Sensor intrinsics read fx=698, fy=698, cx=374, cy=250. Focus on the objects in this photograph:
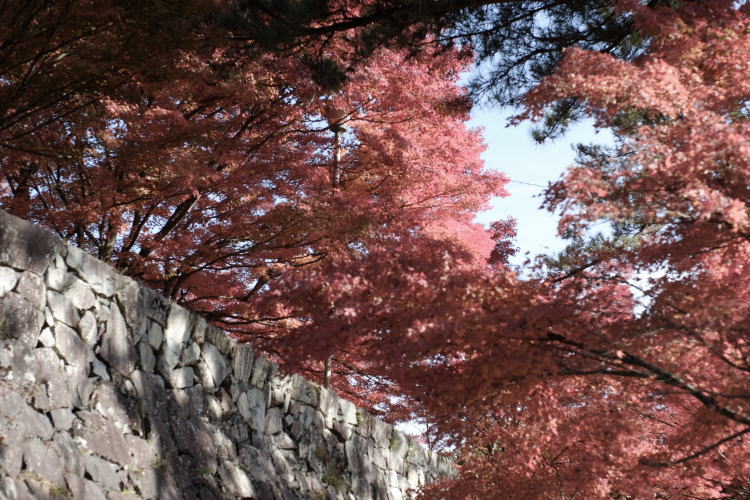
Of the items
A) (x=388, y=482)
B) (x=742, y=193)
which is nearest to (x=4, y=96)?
(x=742, y=193)

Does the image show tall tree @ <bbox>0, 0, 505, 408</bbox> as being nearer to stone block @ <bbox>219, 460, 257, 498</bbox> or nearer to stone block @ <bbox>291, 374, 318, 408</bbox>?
stone block @ <bbox>291, 374, 318, 408</bbox>

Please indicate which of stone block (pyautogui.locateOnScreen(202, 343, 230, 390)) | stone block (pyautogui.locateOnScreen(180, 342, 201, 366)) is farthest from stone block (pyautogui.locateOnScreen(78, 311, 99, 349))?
stone block (pyautogui.locateOnScreen(202, 343, 230, 390))

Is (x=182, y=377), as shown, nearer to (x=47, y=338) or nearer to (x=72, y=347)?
(x=72, y=347)

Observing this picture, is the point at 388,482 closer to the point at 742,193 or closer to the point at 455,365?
the point at 455,365

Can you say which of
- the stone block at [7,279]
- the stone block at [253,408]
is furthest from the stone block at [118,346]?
the stone block at [253,408]

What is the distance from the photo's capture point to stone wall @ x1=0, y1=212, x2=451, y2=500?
554cm

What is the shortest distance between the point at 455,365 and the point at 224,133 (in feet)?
19.4

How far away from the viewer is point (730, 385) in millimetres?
5270

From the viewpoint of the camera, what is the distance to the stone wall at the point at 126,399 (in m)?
5.54

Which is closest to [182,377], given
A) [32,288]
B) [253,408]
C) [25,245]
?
[253,408]

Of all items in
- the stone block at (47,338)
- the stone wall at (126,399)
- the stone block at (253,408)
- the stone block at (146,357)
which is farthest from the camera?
the stone block at (253,408)

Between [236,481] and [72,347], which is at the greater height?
[72,347]

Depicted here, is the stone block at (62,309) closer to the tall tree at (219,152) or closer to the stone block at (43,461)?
the stone block at (43,461)

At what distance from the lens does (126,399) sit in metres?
6.61
